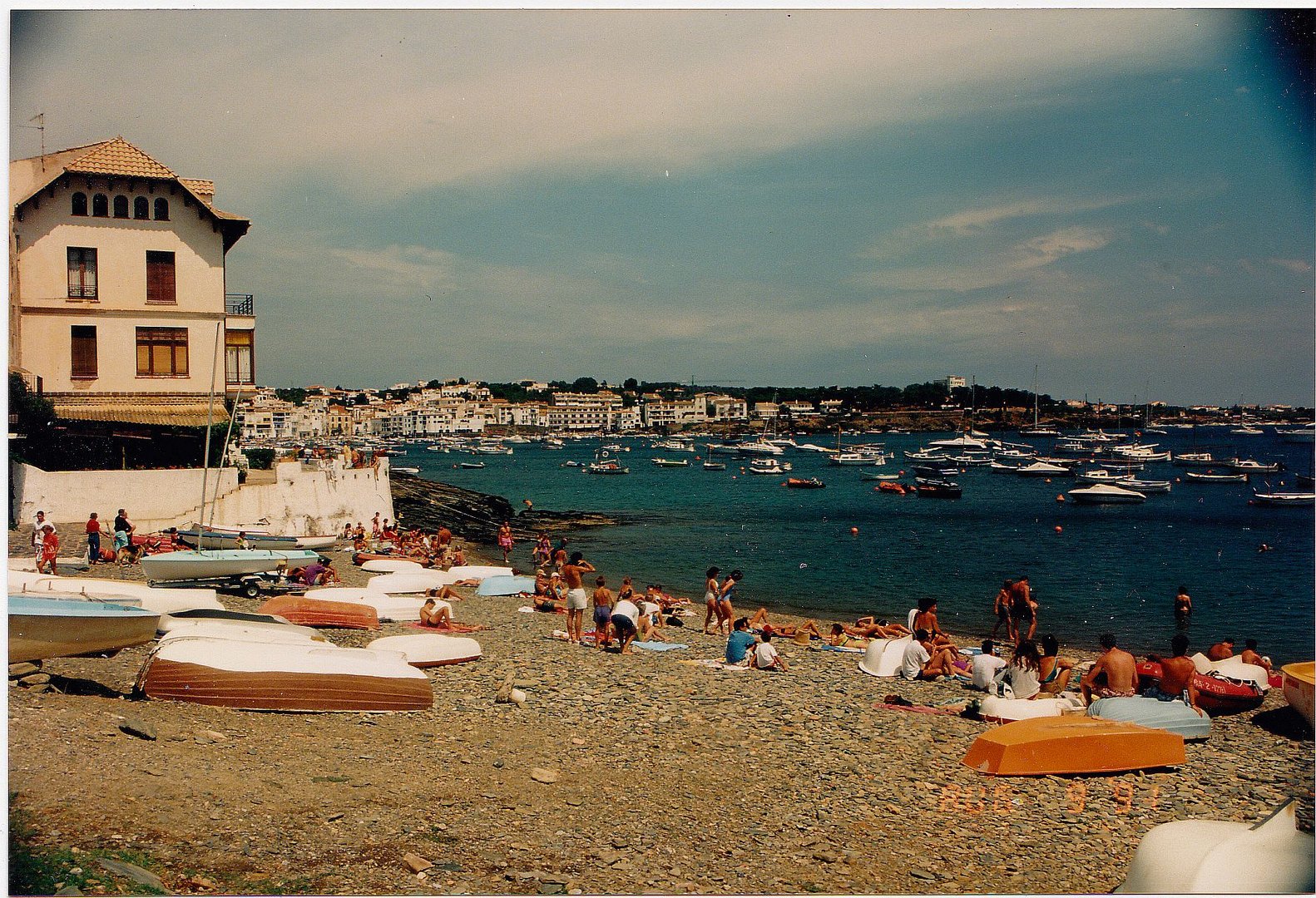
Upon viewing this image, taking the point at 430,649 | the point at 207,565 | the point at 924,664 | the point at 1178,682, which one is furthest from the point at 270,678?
the point at 1178,682

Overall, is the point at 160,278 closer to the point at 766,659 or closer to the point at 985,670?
the point at 766,659

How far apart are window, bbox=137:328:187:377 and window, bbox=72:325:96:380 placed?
105 cm

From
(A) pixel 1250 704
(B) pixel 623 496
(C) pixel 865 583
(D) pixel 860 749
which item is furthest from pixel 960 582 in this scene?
(B) pixel 623 496

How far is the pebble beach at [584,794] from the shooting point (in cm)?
708

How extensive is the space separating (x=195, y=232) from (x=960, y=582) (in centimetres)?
2602

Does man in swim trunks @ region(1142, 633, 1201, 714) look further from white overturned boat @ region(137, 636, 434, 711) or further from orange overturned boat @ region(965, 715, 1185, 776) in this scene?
white overturned boat @ region(137, 636, 434, 711)

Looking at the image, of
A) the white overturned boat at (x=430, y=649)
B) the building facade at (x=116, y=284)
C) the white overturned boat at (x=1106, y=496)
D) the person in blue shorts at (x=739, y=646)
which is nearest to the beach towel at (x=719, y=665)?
the person in blue shorts at (x=739, y=646)

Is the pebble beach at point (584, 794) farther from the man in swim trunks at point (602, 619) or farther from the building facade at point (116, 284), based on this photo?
the building facade at point (116, 284)

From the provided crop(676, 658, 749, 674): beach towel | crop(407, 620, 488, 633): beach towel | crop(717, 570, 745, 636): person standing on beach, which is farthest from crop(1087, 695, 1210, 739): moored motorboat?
crop(407, 620, 488, 633): beach towel

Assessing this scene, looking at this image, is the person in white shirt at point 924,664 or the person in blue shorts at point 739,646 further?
the person in blue shorts at point 739,646

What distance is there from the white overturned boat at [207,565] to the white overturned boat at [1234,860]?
16.1 meters

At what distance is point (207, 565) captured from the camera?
17781 millimetres

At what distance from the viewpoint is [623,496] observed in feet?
243

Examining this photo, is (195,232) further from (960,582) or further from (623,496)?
(623,496)
